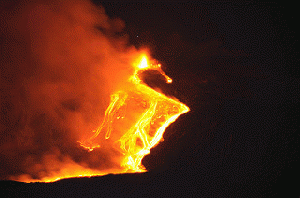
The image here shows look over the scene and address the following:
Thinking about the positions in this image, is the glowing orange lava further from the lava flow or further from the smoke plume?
the smoke plume

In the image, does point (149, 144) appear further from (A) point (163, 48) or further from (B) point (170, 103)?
(A) point (163, 48)

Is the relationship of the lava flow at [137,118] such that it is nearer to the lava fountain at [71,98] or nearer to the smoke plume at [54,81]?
the lava fountain at [71,98]

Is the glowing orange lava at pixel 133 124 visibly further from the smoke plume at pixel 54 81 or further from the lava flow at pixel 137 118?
the smoke plume at pixel 54 81

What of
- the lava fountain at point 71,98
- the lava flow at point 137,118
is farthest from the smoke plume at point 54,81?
the lava flow at point 137,118

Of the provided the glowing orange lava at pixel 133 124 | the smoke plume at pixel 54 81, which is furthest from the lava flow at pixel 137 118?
the smoke plume at pixel 54 81

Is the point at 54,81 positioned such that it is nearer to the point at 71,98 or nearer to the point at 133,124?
the point at 71,98

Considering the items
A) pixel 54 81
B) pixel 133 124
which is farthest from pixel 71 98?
pixel 133 124

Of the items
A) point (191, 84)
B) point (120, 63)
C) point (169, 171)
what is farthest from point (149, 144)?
point (120, 63)

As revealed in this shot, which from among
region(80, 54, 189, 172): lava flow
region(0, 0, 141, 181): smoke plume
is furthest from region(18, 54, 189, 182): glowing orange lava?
region(0, 0, 141, 181): smoke plume

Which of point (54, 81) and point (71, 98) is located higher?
point (54, 81)
